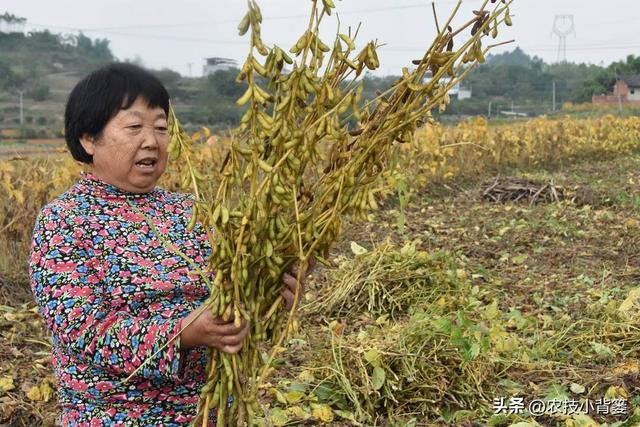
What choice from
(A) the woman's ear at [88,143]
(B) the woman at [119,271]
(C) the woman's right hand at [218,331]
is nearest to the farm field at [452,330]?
(C) the woman's right hand at [218,331]

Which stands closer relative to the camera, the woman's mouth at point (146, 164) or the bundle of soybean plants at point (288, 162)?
the bundle of soybean plants at point (288, 162)

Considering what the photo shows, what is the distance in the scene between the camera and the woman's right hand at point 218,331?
46.5 inches

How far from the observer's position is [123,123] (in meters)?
1.48

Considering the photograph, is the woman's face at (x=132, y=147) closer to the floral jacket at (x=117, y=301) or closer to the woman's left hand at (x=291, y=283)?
the floral jacket at (x=117, y=301)

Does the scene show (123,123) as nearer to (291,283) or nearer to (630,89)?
(291,283)

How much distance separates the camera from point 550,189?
7.66 metres

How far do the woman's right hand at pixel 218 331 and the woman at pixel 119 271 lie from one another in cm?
9

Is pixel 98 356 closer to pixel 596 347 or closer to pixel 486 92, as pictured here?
pixel 596 347

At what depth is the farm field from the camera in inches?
106

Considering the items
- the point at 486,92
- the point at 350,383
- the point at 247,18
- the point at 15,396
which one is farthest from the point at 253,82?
the point at 486,92

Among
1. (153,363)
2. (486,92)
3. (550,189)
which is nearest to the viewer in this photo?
(153,363)

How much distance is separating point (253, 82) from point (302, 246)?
0.94ft

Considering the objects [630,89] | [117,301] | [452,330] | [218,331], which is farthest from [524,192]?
[630,89]

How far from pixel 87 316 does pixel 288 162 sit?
50 centimetres
